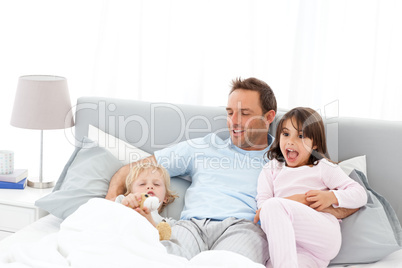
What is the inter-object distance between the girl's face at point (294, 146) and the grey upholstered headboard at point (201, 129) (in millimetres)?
194

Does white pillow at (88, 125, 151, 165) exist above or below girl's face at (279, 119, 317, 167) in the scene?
below

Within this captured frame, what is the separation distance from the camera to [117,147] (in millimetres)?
2537

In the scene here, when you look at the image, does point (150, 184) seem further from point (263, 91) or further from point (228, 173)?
point (263, 91)

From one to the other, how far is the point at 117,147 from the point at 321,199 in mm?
1070

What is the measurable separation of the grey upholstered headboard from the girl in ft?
0.63

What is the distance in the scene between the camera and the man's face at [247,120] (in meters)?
2.39

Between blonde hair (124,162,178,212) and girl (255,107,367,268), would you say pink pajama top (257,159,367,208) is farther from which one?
blonde hair (124,162,178,212)

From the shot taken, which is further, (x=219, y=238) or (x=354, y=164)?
(x=354, y=164)

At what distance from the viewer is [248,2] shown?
285 centimetres

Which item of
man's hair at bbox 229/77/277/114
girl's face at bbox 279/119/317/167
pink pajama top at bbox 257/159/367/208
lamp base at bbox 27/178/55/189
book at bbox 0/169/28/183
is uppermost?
man's hair at bbox 229/77/277/114

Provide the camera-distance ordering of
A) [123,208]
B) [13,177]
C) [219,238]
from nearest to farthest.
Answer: [123,208]
[219,238]
[13,177]

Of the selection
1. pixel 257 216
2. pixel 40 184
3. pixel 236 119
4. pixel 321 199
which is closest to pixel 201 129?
pixel 236 119

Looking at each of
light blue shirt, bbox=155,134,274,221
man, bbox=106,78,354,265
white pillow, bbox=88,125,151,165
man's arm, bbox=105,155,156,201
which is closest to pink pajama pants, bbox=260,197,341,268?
man, bbox=106,78,354,265

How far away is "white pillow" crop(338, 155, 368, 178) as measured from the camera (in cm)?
224
